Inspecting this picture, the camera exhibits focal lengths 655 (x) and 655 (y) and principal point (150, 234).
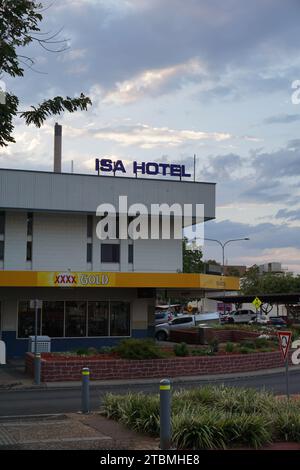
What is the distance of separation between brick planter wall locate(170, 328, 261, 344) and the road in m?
12.7

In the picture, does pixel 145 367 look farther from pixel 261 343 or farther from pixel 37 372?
pixel 261 343

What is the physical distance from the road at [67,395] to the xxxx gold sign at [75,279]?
10.4 meters

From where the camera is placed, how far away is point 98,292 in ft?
116

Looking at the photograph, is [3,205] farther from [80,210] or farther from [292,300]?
[292,300]

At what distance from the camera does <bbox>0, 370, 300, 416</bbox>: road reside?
15617 millimetres

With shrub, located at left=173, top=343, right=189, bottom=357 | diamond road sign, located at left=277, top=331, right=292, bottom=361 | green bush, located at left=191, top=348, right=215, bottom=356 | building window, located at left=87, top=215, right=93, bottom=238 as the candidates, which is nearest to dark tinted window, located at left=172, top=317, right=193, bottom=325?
building window, located at left=87, top=215, right=93, bottom=238

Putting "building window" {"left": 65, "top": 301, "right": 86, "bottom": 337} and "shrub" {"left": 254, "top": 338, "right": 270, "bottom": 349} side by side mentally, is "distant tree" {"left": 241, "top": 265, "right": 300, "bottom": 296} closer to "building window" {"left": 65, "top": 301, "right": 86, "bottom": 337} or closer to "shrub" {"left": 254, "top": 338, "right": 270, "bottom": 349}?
"building window" {"left": 65, "top": 301, "right": 86, "bottom": 337}

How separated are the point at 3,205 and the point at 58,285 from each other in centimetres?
507

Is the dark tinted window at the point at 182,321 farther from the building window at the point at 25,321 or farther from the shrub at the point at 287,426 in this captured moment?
the shrub at the point at 287,426

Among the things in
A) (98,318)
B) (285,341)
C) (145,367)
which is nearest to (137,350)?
(145,367)

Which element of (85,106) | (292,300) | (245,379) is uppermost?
(85,106)

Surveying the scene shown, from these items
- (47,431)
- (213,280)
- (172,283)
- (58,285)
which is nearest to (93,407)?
(47,431)
